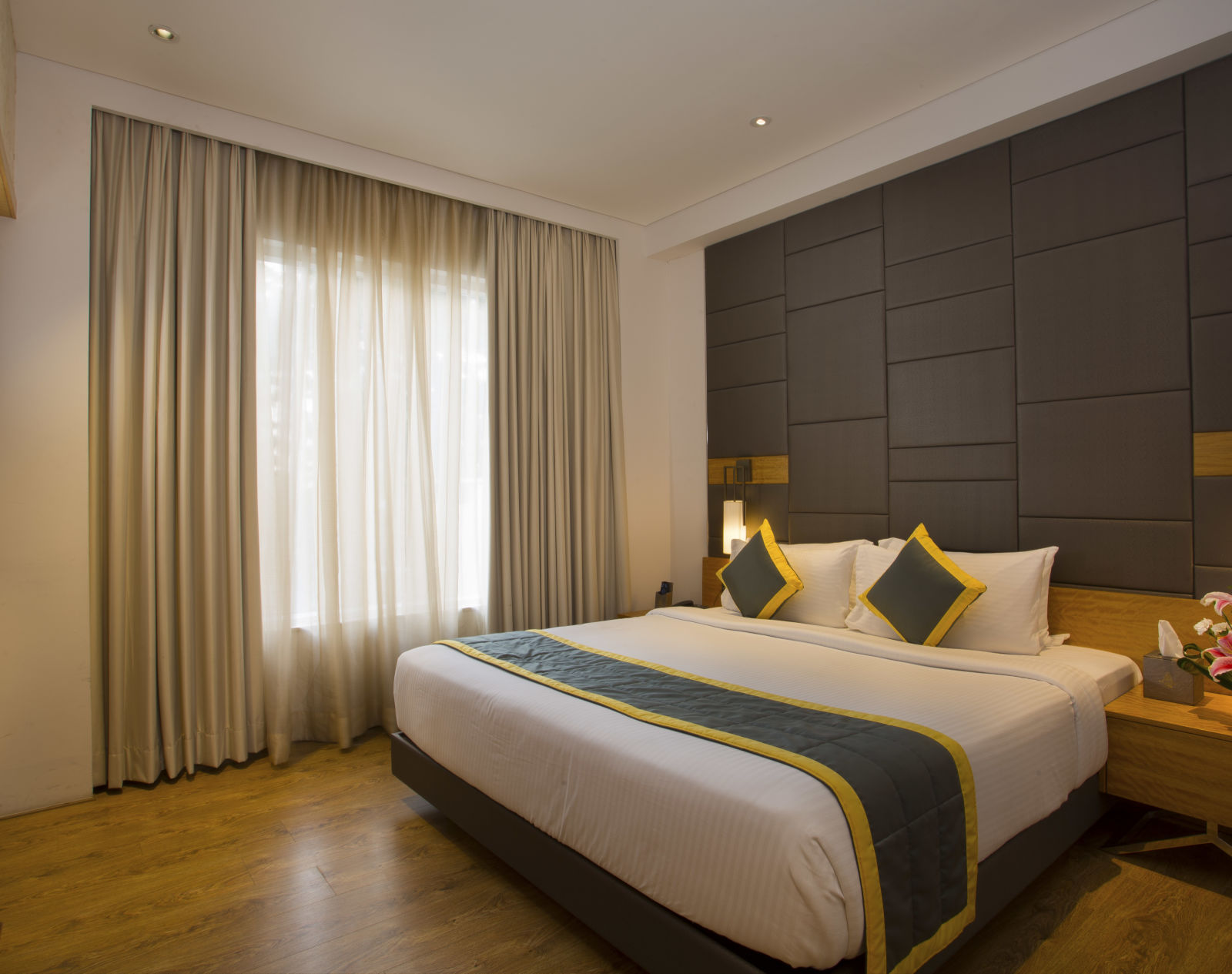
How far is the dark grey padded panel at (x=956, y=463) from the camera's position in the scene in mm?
3275

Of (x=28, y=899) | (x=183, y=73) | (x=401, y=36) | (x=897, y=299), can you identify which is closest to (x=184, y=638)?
(x=28, y=899)

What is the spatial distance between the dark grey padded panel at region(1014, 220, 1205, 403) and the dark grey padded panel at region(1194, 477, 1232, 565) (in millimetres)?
391

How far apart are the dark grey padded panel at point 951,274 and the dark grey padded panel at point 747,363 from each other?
2.30 ft

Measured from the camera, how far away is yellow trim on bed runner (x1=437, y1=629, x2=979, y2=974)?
1.49 metres

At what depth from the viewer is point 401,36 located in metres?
2.82

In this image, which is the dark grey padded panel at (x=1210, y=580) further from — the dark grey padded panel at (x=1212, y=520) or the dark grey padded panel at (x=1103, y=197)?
the dark grey padded panel at (x=1103, y=197)

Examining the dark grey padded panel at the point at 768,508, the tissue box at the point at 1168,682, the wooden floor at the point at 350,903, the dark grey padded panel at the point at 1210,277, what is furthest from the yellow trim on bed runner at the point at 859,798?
the dark grey padded panel at the point at 1210,277

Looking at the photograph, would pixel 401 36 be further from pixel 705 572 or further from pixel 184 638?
pixel 705 572

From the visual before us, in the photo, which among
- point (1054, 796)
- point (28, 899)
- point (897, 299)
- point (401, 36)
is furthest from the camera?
point (897, 299)

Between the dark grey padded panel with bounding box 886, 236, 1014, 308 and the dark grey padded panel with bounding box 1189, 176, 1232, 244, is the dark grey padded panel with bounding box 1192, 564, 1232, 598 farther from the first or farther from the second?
the dark grey padded panel with bounding box 886, 236, 1014, 308

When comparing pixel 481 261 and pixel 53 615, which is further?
pixel 481 261

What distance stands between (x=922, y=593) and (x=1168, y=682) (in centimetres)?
84

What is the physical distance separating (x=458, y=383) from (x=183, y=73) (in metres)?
1.81

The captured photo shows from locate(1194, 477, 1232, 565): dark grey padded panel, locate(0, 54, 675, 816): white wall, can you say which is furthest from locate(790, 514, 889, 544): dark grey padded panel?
locate(0, 54, 675, 816): white wall
